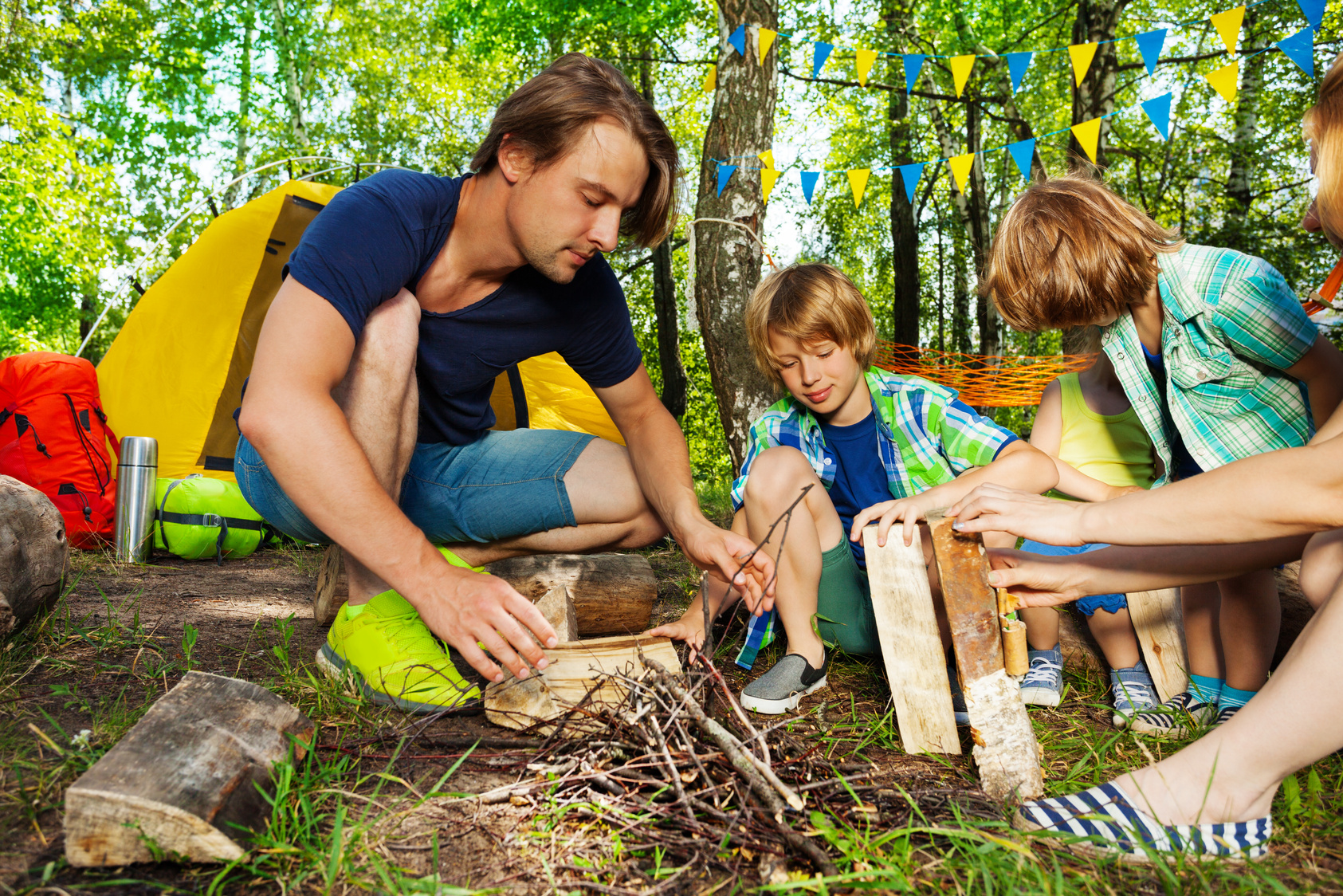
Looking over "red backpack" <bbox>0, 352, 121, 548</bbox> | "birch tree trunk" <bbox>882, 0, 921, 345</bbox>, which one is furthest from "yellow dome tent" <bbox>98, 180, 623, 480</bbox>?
"birch tree trunk" <bbox>882, 0, 921, 345</bbox>

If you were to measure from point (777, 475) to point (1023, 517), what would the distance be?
0.68 meters

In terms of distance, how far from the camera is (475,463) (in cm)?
239

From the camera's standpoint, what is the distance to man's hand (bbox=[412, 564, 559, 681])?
1305 mm

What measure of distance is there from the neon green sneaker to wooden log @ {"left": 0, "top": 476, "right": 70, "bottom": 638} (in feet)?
2.34

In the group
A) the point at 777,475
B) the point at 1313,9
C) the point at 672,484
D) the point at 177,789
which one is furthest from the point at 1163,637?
the point at 1313,9

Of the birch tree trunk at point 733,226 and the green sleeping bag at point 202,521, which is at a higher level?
the birch tree trunk at point 733,226

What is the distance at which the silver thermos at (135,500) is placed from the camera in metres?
3.42

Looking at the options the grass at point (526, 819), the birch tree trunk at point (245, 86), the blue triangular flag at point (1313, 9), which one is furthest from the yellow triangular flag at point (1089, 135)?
the birch tree trunk at point (245, 86)

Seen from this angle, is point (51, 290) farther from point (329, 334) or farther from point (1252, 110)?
point (1252, 110)

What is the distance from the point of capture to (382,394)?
1.79 m

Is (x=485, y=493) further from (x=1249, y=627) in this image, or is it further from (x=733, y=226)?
(x=733, y=226)

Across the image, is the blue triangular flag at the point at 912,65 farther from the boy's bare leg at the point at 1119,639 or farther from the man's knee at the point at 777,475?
the boy's bare leg at the point at 1119,639

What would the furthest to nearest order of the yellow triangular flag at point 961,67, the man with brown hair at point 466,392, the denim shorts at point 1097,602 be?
the yellow triangular flag at point 961,67 < the denim shorts at point 1097,602 < the man with brown hair at point 466,392

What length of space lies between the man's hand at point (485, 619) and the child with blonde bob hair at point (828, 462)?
21.2 inches
